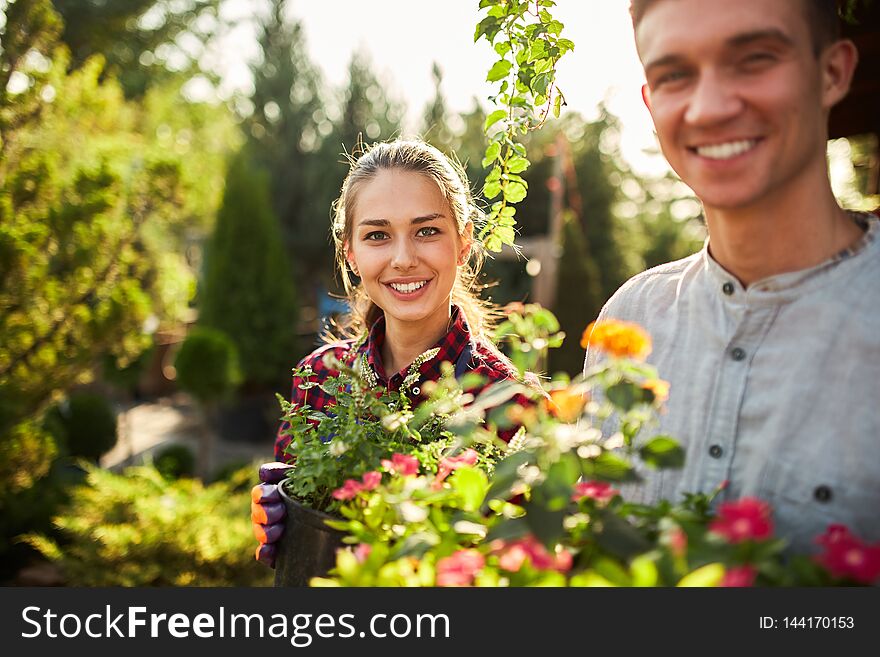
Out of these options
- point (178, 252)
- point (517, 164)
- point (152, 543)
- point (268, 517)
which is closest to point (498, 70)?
Result: point (517, 164)

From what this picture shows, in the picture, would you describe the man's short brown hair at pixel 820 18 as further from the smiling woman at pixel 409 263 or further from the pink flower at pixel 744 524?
the smiling woman at pixel 409 263

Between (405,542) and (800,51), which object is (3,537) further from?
(800,51)

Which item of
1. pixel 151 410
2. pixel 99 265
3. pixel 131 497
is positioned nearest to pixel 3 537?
pixel 131 497

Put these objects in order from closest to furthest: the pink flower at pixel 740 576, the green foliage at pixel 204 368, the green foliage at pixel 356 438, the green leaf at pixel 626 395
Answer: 1. the pink flower at pixel 740 576
2. the green leaf at pixel 626 395
3. the green foliage at pixel 356 438
4. the green foliage at pixel 204 368

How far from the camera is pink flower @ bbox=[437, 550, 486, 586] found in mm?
772

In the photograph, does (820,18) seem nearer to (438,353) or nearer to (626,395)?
(626,395)

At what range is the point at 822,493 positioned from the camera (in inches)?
36.8

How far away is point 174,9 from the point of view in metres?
13.8

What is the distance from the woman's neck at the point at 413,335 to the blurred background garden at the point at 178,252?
1.83 ft

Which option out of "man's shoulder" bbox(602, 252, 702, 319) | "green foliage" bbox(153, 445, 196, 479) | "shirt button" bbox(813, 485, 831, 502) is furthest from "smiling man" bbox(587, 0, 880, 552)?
"green foliage" bbox(153, 445, 196, 479)

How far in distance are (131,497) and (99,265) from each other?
4.93 ft

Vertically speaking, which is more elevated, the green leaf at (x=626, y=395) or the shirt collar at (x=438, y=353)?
the shirt collar at (x=438, y=353)

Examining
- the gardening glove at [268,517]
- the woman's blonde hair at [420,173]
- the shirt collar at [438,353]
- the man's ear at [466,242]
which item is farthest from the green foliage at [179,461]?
the gardening glove at [268,517]

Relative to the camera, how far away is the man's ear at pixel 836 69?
0.99 metres
